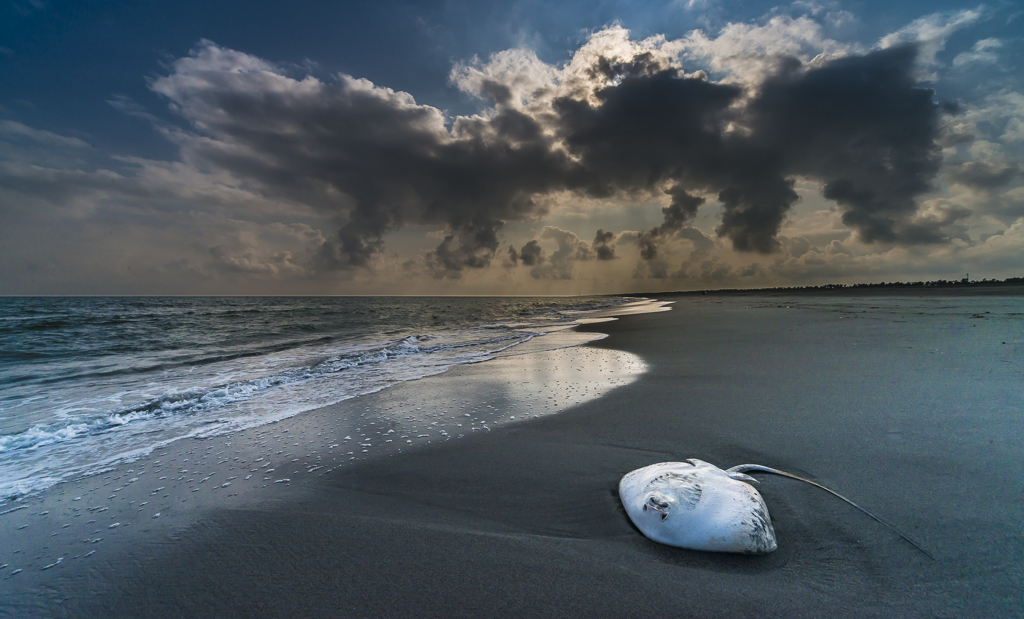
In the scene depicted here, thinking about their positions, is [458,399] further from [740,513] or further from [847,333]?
[847,333]

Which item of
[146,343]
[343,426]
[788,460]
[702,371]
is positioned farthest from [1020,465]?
[146,343]

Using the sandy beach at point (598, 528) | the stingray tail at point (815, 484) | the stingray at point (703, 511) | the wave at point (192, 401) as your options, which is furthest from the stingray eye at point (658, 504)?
the wave at point (192, 401)

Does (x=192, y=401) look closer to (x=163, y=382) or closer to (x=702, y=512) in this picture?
(x=163, y=382)

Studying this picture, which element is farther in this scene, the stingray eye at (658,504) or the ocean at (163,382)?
the ocean at (163,382)

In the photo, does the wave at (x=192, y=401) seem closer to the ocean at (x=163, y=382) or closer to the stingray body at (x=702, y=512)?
the ocean at (x=163, y=382)

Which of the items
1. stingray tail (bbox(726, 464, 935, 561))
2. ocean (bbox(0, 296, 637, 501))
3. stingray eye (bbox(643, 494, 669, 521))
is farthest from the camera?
ocean (bbox(0, 296, 637, 501))

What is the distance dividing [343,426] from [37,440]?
3645mm

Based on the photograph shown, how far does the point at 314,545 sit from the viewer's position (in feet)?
8.18

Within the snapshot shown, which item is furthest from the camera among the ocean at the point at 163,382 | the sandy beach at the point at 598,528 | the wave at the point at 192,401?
the wave at the point at 192,401

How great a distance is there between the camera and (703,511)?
2.35 meters

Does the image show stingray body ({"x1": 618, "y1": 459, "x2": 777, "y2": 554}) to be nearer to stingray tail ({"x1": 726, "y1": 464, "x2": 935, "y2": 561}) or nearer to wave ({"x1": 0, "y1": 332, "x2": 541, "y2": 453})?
stingray tail ({"x1": 726, "y1": 464, "x2": 935, "y2": 561})

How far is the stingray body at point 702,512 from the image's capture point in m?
2.23

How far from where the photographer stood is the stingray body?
87.7 inches

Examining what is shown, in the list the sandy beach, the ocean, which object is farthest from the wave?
the sandy beach
